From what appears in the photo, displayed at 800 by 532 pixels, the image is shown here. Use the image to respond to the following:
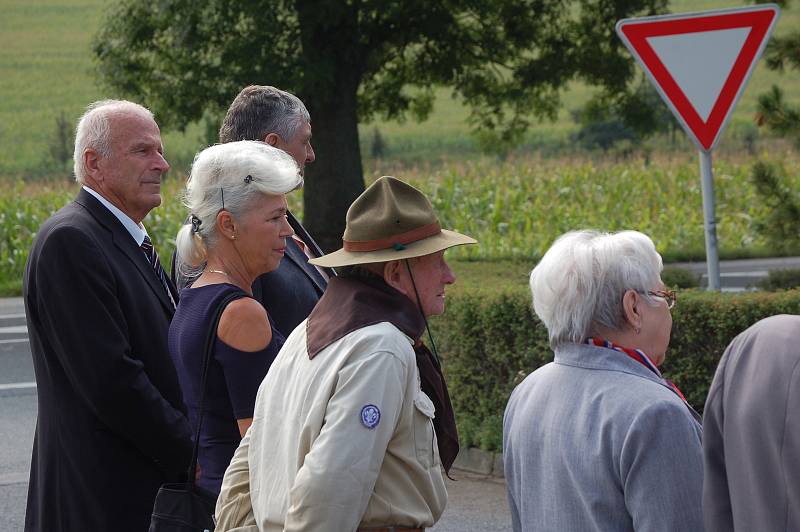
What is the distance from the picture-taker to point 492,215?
21.6 meters

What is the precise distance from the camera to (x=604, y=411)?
8.70 feet

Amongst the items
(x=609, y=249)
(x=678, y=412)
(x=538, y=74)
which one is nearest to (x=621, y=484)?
(x=678, y=412)

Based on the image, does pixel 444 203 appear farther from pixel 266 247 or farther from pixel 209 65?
pixel 266 247

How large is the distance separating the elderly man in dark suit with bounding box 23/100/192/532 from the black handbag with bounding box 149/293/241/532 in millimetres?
331

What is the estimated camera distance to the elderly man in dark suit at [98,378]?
11.6ft

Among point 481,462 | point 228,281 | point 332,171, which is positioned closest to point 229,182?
point 228,281

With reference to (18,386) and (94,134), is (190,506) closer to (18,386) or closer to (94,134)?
(94,134)

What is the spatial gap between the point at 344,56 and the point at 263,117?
1019 centimetres

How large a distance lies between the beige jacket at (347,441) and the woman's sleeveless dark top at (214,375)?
0.23 m

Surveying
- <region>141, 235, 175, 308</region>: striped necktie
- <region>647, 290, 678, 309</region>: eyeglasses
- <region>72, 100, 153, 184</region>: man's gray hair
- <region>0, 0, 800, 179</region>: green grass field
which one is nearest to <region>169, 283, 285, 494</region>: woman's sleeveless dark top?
<region>141, 235, 175, 308</region>: striped necktie

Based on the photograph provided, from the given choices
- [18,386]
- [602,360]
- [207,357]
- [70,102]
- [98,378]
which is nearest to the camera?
[602,360]

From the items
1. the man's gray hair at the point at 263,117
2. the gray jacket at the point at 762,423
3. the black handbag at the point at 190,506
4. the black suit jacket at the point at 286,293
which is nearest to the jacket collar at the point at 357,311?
the black handbag at the point at 190,506

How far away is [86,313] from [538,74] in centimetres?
1245

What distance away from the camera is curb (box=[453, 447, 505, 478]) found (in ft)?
22.8
